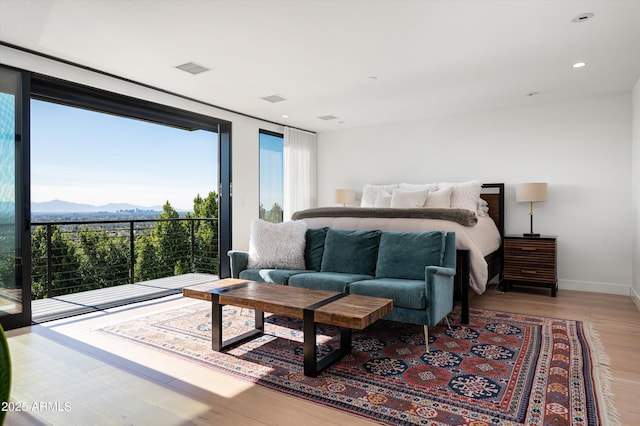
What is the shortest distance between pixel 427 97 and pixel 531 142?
62.3 inches

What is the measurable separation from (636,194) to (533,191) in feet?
3.28

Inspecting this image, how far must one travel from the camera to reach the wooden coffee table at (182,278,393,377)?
2.32 meters

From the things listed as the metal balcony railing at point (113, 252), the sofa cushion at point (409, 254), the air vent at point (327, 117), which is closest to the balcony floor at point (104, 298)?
the metal balcony railing at point (113, 252)

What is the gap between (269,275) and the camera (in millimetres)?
3629

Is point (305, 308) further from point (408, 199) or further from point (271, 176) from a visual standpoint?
point (271, 176)

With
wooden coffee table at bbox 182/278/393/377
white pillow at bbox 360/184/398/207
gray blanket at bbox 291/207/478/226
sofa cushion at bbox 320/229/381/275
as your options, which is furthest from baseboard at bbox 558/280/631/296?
wooden coffee table at bbox 182/278/393/377

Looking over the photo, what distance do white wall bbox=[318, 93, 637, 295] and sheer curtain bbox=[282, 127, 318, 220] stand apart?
1766 mm

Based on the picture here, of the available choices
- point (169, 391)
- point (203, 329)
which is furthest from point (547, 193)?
point (169, 391)

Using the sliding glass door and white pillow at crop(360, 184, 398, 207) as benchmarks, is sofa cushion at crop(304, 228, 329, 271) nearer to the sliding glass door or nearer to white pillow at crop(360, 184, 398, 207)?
white pillow at crop(360, 184, 398, 207)

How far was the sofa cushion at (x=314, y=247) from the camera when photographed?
3.89 m

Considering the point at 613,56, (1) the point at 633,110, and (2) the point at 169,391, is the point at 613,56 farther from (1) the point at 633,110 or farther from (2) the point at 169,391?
(2) the point at 169,391

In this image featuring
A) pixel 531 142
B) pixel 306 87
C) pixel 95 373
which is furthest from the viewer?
pixel 531 142

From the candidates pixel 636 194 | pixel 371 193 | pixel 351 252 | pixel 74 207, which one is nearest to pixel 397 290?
pixel 351 252

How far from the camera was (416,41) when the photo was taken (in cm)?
326
